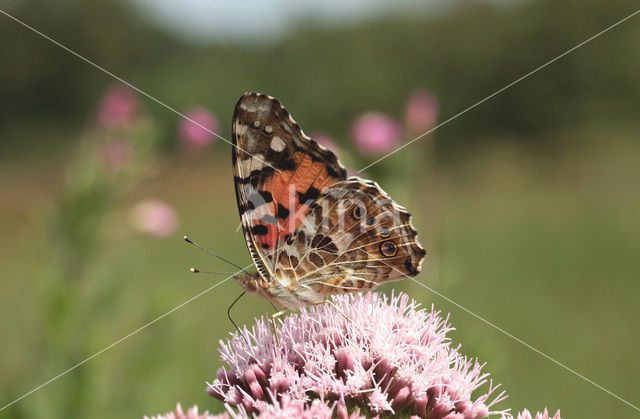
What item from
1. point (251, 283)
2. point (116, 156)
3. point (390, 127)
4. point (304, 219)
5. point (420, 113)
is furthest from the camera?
point (420, 113)

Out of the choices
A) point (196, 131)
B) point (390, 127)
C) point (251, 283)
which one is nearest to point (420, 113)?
point (390, 127)

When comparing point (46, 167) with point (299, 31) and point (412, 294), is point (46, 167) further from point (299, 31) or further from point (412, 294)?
point (412, 294)

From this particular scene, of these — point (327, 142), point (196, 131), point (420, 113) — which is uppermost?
point (420, 113)

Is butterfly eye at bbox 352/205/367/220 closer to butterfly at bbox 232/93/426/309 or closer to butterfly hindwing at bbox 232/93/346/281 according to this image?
butterfly at bbox 232/93/426/309

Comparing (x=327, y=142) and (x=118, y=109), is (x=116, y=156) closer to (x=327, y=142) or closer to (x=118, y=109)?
(x=118, y=109)

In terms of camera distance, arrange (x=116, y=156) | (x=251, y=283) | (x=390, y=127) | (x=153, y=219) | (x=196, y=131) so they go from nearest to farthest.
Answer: (x=251, y=283) < (x=116, y=156) < (x=390, y=127) < (x=196, y=131) < (x=153, y=219)

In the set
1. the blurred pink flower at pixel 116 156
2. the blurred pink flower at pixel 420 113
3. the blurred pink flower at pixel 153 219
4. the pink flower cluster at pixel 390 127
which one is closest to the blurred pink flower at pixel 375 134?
the pink flower cluster at pixel 390 127

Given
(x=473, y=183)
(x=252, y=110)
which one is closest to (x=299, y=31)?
(x=473, y=183)
